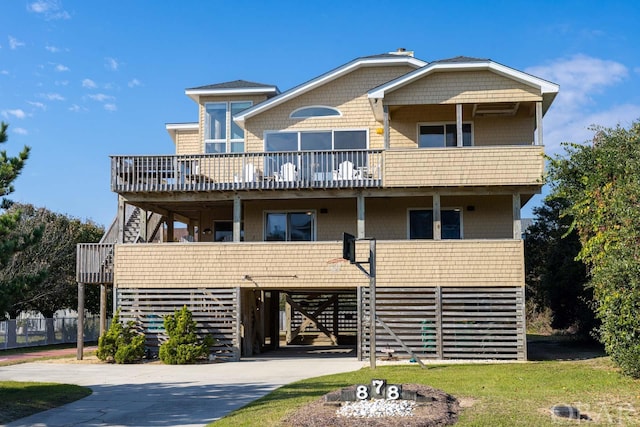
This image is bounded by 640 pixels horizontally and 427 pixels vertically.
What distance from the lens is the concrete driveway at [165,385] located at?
11.4 metres

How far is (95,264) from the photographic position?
22531 mm

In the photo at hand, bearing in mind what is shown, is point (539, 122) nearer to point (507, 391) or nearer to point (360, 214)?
point (360, 214)

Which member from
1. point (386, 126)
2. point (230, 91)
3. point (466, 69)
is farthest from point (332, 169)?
point (230, 91)

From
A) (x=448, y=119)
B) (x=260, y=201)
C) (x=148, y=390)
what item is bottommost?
(x=148, y=390)

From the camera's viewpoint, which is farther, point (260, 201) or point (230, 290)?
point (260, 201)

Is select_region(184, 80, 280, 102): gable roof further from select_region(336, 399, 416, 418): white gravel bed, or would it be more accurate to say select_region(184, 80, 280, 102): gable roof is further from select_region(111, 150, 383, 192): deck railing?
select_region(336, 399, 416, 418): white gravel bed

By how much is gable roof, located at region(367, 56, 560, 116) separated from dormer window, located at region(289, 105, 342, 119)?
265cm

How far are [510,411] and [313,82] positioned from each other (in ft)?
50.7

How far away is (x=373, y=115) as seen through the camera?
2388cm

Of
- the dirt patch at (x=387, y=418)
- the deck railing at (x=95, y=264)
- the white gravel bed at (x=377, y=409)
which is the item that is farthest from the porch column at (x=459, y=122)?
the white gravel bed at (x=377, y=409)

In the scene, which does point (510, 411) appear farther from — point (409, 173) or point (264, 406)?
point (409, 173)

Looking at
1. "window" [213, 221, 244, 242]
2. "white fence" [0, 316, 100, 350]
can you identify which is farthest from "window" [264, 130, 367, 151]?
"white fence" [0, 316, 100, 350]

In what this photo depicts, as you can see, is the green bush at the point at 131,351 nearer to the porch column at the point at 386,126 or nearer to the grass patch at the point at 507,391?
the grass patch at the point at 507,391

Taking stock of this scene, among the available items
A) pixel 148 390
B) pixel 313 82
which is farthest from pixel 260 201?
pixel 148 390
